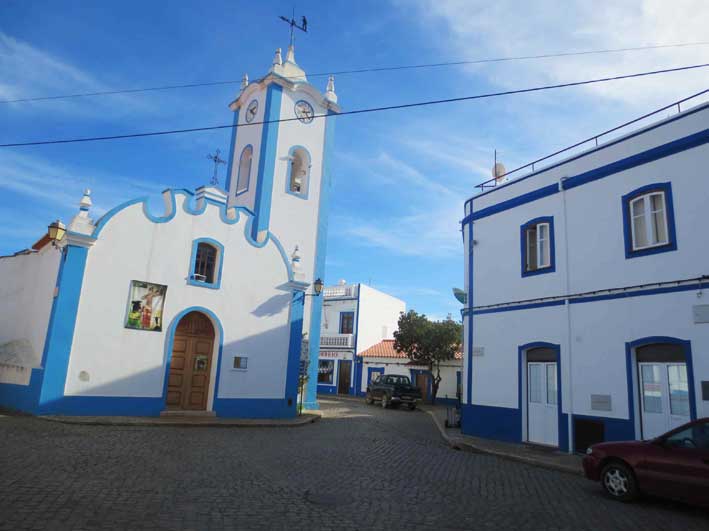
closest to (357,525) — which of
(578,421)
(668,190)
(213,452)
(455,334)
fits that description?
(213,452)

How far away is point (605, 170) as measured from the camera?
12617 mm

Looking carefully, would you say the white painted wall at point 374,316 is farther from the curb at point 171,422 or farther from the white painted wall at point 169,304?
the curb at point 171,422

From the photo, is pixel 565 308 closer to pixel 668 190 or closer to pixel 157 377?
pixel 668 190

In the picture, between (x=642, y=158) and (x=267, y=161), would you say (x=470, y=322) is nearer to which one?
(x=642, y=158)

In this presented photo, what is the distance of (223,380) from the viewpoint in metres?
16.1

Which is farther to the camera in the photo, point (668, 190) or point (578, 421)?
point (578, 421)

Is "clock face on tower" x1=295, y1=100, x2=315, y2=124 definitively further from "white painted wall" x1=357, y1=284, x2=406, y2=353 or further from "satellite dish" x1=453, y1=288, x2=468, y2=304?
"white painted wall" x1=357, y1=284, x2=406, y2=353

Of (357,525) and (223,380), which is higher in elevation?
(223,380)

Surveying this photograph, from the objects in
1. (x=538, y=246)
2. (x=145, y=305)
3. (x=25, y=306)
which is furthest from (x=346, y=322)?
(x=538, y=246)

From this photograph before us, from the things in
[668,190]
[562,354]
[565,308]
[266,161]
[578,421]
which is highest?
[266,161]

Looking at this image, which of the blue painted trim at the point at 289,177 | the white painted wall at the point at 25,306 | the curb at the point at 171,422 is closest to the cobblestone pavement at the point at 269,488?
the curb at the point at 171,422

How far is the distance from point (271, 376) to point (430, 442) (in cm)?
582

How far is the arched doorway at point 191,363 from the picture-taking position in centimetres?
1561

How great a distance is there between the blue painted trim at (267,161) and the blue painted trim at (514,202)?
741 cm
